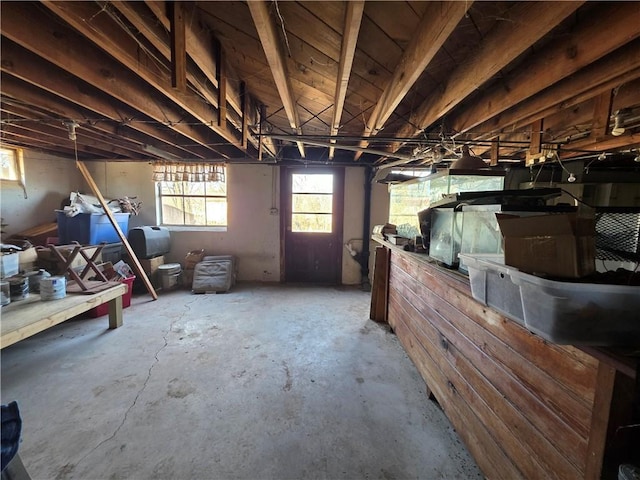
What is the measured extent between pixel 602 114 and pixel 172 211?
18.6 ft

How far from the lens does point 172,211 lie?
4.94 metres

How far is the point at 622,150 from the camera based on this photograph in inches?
128

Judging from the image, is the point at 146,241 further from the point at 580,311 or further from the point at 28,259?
the point at 580,311

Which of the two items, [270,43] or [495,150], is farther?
[495,150]

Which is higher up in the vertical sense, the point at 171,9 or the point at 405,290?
the point at 171,9

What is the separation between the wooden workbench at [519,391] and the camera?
2.52 feet

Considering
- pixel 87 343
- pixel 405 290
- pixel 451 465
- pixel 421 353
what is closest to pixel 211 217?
pixel 87 343

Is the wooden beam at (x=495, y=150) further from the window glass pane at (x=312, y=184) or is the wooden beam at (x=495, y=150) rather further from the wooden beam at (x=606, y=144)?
the window glass pane at (x=312, y=184)

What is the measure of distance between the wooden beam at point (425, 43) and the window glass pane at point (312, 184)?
2906mm

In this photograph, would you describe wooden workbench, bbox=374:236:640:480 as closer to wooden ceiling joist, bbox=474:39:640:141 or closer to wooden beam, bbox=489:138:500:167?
wooden ceiling joist, bbox=474:39:640:141

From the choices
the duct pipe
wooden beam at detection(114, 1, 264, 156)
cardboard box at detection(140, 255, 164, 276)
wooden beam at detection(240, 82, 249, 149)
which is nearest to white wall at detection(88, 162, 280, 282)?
cardboard box at detection(140, 255, 164, 276)

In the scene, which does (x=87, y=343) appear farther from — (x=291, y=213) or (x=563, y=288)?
(x=563, y=288)

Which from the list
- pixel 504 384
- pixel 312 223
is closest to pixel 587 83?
pixel 504 384

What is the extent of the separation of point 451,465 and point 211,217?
15.6ft
